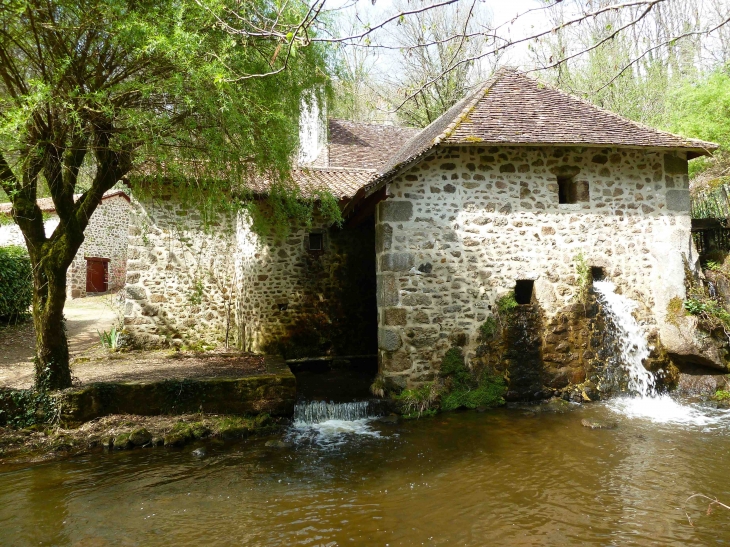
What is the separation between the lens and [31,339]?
9.88m

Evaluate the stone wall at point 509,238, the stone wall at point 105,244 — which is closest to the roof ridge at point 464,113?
the stone wall at point 509,238

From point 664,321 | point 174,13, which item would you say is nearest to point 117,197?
point 174,13

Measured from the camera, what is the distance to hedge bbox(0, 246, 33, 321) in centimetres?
1044

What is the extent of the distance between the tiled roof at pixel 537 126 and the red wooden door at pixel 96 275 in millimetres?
15745

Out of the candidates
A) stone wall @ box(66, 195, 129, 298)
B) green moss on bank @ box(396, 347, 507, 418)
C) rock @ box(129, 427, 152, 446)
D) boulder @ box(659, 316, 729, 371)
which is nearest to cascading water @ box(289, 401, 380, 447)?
green moss on bank @ box(396, 347, 507, 418)

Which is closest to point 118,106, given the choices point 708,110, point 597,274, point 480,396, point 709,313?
point 480,396

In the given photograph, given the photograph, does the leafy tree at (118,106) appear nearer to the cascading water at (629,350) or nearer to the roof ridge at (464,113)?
the roof ridge at (464,113)

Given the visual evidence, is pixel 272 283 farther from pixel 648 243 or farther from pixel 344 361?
pixel 648 243

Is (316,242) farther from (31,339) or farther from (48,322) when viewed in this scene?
(31,339)

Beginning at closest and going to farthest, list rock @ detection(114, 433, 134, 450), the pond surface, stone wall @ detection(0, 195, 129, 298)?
the pond surface
rock @ detection(114, 433, 134, 450)
stone wall @ detection(0, 195, 129, 298)

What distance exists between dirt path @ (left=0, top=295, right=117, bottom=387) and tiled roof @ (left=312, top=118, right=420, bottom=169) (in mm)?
6197

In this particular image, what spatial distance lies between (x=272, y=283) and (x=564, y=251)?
197 inches

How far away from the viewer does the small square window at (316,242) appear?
9352mm

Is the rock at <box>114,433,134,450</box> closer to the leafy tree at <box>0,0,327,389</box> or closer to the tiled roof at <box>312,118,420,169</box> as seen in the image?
the leafy tree at <box>0,0,327,389</box>
